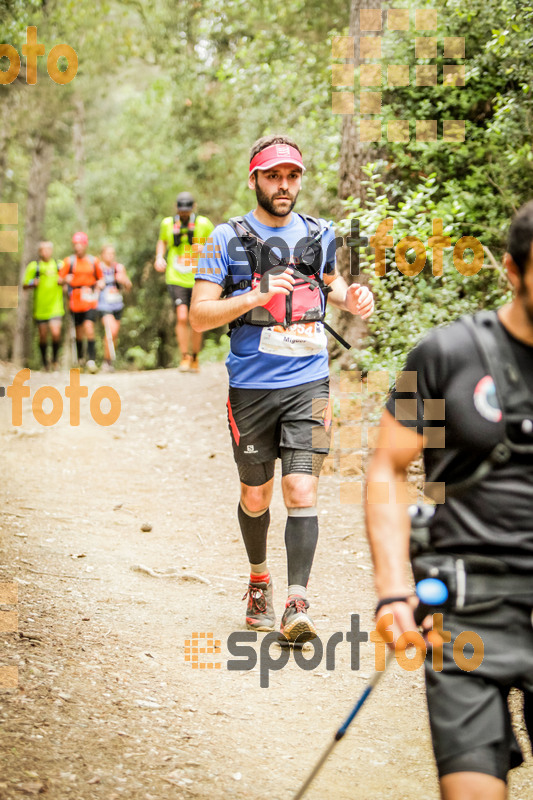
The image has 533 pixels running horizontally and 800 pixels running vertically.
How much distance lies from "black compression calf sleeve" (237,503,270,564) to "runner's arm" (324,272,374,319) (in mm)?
1173

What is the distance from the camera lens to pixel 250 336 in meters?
4.64

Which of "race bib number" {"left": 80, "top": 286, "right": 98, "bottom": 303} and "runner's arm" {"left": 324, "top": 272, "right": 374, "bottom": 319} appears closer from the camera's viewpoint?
"runner's arm" {"left": 324, "top": 272, "right": 374, "bottom": 319}

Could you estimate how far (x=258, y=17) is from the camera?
14.5 m

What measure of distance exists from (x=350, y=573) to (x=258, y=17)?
11.1 m

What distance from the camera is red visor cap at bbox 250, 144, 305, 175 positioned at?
4582mm

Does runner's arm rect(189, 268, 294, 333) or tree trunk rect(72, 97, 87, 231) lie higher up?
tree trunk rect(72, 97, 87, 231)

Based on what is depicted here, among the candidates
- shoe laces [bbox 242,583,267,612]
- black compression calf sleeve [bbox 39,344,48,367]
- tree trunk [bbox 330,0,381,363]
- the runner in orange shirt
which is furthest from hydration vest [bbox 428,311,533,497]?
black compression calf sleeve [bbox 39,344,48,367]

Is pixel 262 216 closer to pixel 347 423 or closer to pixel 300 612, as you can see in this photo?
pixel 300 612

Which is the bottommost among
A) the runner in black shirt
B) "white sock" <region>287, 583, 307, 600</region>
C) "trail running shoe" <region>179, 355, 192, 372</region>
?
"white sock" <region>287, 583, 307, 600</region>

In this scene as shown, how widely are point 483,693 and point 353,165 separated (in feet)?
26.1

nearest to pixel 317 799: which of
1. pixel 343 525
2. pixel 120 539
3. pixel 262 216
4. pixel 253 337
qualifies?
pixel 253 337

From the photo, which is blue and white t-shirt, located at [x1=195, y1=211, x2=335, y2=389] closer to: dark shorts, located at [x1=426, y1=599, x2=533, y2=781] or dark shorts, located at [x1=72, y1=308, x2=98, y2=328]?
dark shorts, located at [x1=426, y1=599, x2=533, y2=781]

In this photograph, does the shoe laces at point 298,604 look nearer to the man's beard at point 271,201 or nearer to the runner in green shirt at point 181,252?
the man's beard at point 271,201

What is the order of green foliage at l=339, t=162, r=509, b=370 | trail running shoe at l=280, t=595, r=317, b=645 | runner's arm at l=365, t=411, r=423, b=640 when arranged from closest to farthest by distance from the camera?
runner's arm at l=365, t=411, r=423, b=640
trail running shoe at l=280, t=595, r=317, b=645
green foliage at l=339, t=162, r=509, b=370
